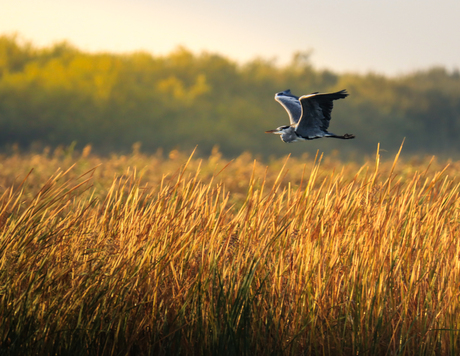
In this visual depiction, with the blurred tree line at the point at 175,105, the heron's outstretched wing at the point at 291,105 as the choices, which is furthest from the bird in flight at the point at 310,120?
the blurred tree line at the point at 175,105

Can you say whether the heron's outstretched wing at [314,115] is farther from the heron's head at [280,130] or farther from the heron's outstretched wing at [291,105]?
the heron's outstretched wing at [291,105]

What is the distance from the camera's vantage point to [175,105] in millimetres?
24844

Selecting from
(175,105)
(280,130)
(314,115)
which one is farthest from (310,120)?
(175,105)

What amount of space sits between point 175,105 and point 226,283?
880 inches

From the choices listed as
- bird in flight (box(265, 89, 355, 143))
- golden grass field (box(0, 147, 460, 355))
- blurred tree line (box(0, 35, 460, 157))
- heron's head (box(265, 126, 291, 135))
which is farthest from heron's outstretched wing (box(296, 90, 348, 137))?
blurred tree line (box(0, 35, 460, 157))

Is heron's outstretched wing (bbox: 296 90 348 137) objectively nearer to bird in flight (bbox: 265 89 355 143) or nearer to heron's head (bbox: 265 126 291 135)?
bird in flight (bbox: 265 89 355 143)

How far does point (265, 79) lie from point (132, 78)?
742cm

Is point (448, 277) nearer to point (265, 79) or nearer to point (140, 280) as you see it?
point (140, 280)

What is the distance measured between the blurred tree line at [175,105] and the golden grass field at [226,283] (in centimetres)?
1898

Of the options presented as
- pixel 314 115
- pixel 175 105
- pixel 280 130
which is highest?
pixel 314 115

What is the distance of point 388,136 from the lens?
95.7 ft

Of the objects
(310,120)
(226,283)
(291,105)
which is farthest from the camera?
(291,105)

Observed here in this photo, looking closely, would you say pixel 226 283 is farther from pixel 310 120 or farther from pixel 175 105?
pixel 175 105

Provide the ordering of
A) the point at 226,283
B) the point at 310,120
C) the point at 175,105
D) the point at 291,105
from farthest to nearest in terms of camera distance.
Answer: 1. the point at 175,105
2. the point at 291,105
3. the point at 310,120
4. the point at 226,283
